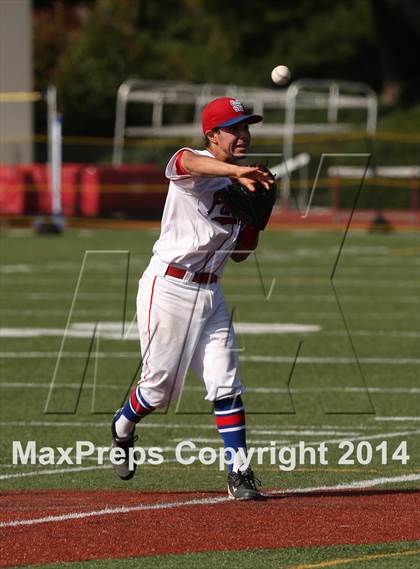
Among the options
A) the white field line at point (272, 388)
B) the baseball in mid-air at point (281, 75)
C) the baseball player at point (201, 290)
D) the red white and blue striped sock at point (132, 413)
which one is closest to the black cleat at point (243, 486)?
the baseball player at point (201, 290)

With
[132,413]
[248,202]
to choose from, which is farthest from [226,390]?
[248,202]

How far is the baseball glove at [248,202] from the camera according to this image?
796 cm

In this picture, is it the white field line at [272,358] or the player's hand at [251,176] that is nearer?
the player's hand at [251,176]

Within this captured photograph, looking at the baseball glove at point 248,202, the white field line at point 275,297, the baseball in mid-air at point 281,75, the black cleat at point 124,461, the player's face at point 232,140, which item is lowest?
the white field line at point 275,297

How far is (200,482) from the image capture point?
28.6 feet

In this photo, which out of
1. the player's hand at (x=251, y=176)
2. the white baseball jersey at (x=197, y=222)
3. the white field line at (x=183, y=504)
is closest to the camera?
the white field line at (x=183, y=504)

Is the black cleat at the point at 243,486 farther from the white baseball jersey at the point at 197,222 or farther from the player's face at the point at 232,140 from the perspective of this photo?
the player's face at the point at 232,140

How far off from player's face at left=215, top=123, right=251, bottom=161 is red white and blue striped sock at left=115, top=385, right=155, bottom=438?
4.50 ft

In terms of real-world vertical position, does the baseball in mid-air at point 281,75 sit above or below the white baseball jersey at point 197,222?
above

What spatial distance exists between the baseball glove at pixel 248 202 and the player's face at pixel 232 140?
6.3 inches

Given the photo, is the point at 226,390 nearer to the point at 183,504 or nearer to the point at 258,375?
the point at 183,504

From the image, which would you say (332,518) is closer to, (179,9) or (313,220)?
(313,220)

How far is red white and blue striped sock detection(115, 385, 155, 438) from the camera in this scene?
8.45 meters

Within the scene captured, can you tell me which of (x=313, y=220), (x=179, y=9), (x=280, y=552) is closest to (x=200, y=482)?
(x=280, y=552)
